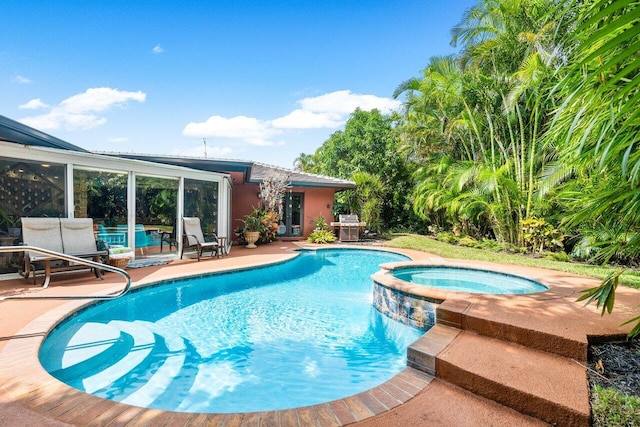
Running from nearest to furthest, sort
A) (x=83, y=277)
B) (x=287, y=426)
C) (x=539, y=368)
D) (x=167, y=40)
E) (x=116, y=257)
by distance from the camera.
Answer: (x=287, y=426)
(x=539, y=368)
(x=83, y=277)
(x=116, y=257)
(x=167, y=40)

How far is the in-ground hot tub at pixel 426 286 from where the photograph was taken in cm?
506

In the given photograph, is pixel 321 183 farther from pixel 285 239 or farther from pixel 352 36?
pixel 352 36

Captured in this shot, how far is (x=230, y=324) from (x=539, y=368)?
170 inches

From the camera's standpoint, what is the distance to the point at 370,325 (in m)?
5.35

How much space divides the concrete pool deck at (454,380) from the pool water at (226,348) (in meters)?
0.56

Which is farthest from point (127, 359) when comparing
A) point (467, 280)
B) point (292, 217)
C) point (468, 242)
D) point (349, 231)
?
point (292, 217)

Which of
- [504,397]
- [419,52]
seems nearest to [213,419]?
[504,397]

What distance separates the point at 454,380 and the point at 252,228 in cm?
1129

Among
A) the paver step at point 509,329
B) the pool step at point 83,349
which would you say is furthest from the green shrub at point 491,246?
the pool step at point 83,349

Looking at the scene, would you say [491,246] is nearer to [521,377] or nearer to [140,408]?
[521,377]

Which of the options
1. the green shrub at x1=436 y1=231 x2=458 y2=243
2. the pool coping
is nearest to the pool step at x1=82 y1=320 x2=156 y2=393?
the pool coping

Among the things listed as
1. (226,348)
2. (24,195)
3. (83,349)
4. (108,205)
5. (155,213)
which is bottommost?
(226,348)

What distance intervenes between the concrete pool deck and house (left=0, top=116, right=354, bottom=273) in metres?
3.39

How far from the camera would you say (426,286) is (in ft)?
18.9
